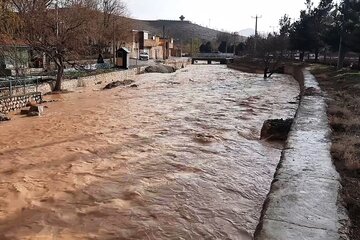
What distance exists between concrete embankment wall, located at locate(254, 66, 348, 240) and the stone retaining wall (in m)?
12.5

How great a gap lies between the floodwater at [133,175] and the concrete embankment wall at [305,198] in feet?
2.42

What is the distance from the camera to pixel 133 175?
29.2 feet

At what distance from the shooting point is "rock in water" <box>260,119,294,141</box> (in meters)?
12.3

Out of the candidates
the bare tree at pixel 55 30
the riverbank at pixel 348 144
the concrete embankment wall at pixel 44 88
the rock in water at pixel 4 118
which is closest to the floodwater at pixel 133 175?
the rock in water at pixel 4 118

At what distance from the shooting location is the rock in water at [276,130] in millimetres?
12270

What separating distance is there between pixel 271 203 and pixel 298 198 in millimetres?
463

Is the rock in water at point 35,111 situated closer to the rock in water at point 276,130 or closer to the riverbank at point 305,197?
the rock in water at point 276,130

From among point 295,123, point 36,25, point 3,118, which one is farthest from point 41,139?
point 36,25

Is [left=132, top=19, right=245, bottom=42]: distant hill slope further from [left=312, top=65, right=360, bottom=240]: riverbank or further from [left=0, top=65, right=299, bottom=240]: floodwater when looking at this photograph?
[left=0, top=65, right=299, bottom=240]: floodwater

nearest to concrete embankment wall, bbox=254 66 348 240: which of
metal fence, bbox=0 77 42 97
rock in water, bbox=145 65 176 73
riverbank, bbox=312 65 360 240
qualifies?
riverbank, bbox=312 65 360 240

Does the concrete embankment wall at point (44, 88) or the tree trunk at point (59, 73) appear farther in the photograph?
the tree trunk at point (59, 73)

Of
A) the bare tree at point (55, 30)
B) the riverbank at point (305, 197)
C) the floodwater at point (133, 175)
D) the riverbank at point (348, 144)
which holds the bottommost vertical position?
the floodwater at point (133, 175)

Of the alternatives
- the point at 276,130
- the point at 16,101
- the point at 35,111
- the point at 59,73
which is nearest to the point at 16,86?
the point at 16,101

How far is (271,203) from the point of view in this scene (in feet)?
19.4
